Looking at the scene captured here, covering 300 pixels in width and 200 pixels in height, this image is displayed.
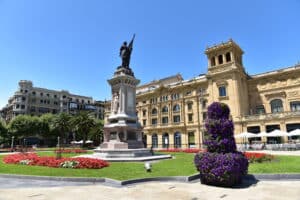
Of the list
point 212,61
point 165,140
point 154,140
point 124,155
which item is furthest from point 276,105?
point 124,155

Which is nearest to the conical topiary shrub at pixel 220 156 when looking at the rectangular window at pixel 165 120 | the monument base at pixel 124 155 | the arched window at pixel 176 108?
the monument base at pixel 124 155

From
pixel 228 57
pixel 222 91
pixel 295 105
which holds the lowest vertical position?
pixel 295 105

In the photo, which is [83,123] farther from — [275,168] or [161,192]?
[161,192]

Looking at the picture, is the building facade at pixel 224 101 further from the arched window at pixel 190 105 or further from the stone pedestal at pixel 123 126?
the stone pedestal at pixel 123 126

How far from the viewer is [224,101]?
4909 cm

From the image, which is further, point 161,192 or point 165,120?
point 165,120

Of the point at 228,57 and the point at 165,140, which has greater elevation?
the point at 228,57

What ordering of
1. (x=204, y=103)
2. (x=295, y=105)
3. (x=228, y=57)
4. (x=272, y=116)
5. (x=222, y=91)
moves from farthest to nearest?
(x=204, y=103)
(x=228, y=57)
(x=222, y=91)
(x=295, y=105)
(x=272, y=116)

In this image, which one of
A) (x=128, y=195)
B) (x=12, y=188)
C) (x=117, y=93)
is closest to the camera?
(x=128, y=195)

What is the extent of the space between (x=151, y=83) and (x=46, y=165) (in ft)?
202

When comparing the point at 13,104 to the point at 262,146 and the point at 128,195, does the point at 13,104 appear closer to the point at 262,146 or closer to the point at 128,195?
the point at 262,146

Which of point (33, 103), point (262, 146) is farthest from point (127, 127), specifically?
point (33, 103)

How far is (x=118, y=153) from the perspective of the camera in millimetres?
20656

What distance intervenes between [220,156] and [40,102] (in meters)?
94.7
